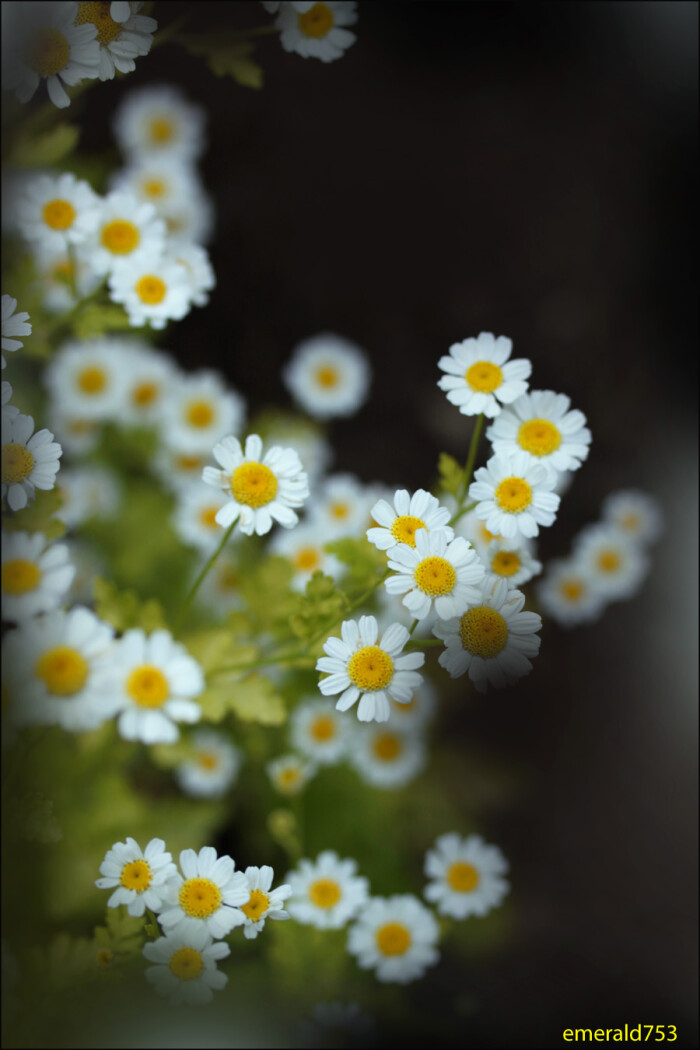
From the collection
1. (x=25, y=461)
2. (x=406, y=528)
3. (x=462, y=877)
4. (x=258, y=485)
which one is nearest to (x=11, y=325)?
(x=25, y=461)

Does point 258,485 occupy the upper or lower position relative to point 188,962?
upper

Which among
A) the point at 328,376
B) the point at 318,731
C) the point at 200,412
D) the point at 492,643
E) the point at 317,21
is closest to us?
the point at 492,643

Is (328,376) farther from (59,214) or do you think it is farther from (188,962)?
(188,962)

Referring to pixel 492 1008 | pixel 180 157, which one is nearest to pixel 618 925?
pixel 492 1008

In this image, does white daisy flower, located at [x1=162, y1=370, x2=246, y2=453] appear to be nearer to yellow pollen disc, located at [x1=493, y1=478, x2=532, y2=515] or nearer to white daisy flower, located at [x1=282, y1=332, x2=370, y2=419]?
white daisy flower, located at [x1=282, y1=332, x2=370, y2=419]

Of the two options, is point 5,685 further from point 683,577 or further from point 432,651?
point 683,577

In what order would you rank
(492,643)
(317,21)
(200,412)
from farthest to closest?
(200,412) → (317,21) → (492,643)
